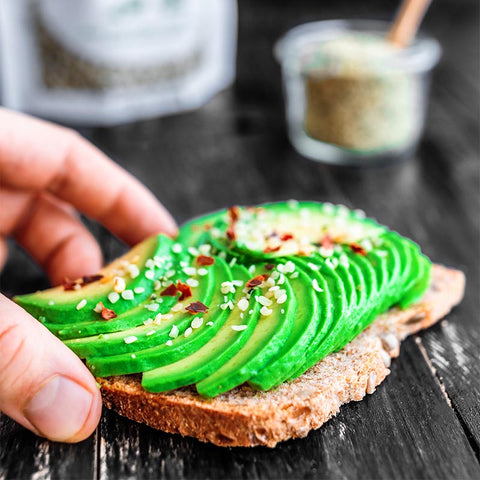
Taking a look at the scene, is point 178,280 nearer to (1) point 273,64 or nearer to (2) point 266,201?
(2) point 266,201

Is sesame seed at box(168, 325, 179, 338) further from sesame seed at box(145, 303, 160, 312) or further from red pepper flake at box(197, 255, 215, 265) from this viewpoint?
red pepper flake at box(197, 255, 215, 265)

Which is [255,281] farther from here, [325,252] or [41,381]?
[41,381]

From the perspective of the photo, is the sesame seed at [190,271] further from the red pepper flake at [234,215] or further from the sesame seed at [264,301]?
the red pepper flake at [234,215]

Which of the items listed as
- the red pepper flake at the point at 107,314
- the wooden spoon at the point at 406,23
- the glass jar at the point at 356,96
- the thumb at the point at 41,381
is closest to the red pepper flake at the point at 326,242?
the red pepper flake at the point at 107,314

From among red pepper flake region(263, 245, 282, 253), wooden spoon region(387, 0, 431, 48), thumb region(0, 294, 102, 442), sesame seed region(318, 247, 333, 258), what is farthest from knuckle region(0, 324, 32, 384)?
wooden spoon region(387, 0, 431, 48)

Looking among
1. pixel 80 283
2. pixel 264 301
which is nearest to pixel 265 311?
pixel 264 301

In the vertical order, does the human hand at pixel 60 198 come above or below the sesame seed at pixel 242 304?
below

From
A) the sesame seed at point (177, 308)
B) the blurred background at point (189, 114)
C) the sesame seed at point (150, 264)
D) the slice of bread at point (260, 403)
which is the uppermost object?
the sesame seed at point (177, 308)
